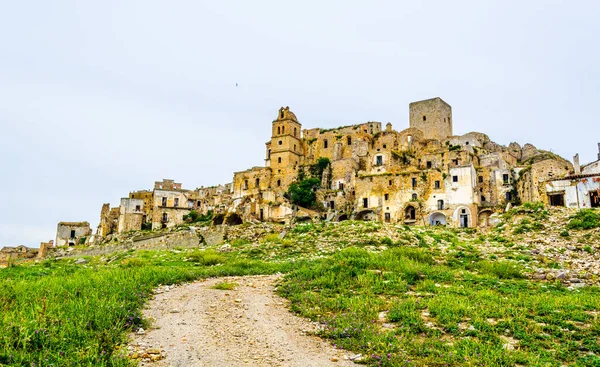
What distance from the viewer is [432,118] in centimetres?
6888

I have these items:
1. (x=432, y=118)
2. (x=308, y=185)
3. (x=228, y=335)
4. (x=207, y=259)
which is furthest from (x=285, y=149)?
(x=228, y=335)

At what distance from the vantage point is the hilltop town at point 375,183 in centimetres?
4662

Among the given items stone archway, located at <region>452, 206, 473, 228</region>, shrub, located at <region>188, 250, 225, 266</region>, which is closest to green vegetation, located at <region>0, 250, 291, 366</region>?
shrub, located at <region>188, 250, 225, 266</region>

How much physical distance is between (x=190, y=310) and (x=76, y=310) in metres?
2.65

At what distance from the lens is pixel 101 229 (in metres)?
68.4

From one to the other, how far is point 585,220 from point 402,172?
80.1ft

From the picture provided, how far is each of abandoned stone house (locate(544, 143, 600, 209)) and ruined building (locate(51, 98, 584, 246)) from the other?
0.07 metres

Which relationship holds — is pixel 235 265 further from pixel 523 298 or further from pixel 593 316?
pixel 593 316

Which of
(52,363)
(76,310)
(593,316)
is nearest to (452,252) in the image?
(593,316)

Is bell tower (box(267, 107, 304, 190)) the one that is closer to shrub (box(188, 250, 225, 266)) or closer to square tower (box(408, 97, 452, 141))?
square tower (box(408, 97, 452, 141))

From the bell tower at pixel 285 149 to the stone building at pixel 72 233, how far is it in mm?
28195

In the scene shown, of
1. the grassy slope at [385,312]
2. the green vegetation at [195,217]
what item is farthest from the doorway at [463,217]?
the green vegetation at [195,217]

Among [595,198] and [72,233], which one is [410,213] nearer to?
[595,198]

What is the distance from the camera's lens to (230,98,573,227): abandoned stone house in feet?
155
